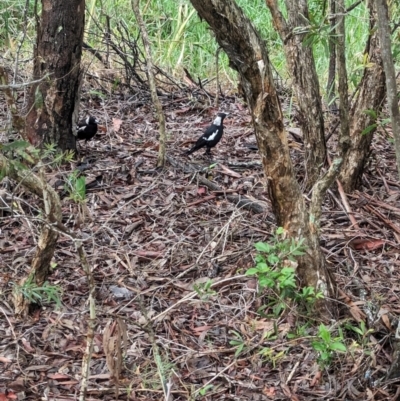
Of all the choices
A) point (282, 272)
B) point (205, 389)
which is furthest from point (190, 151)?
point (205, 389)

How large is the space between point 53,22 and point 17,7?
3.54 m

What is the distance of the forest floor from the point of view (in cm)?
310

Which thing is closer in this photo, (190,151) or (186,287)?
(186,287)

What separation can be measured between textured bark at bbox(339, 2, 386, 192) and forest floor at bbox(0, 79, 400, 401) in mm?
161

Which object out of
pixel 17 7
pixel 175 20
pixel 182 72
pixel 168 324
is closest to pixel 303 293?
pixel 168 324

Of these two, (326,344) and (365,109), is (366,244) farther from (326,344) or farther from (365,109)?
(326,344)

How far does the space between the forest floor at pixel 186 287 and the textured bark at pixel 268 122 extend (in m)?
0.31

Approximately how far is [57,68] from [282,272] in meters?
2.50

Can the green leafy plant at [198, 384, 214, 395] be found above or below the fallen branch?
below

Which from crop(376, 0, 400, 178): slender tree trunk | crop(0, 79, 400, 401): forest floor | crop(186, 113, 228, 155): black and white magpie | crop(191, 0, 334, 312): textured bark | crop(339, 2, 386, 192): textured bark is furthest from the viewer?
crop(186, 113, 228, 155): black and white magpie

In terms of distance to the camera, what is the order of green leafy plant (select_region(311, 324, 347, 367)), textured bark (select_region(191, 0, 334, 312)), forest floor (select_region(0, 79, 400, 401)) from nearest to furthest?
green leafy plant (select_region(311, 324, 347, 367)) → textured bark (select_region(191, 0, 334, 312)) → forest floor (select_region(0, 79, 400, 401))

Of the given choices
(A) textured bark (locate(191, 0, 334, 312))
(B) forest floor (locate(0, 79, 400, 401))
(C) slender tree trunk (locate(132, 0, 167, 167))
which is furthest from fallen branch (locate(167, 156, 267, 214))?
(A) textured bark (locate(191, 0, 334, 312))

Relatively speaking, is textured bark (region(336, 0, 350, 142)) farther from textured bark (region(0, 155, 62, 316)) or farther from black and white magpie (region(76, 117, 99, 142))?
black and white magpie (region(76, 117, 99, 142))

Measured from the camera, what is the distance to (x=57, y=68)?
4691 millimetres
